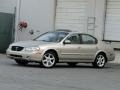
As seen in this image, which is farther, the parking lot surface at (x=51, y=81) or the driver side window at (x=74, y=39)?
the driver side window at (x=74, y=39)

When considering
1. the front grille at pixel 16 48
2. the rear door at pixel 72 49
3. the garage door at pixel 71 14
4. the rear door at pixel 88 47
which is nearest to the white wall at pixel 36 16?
the garage door at pixel 71 14

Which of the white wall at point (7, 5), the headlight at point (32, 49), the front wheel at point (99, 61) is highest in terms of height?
the white wall at point (7, 5)

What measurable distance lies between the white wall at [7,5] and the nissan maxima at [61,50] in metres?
10.1

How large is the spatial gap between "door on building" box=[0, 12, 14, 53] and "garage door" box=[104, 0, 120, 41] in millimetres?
5799

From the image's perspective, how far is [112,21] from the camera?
80.6ft

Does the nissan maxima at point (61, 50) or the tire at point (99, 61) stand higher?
the nissan maxima at point (61, 50)

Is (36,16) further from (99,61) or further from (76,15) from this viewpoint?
(99,61)

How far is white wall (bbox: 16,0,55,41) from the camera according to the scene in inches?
1048

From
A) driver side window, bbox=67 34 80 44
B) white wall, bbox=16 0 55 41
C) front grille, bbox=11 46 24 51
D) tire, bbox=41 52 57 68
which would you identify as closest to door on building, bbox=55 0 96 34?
white wall, bbox=16 0 55 41

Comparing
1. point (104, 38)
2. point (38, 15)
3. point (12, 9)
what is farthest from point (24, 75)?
point (12, 9)

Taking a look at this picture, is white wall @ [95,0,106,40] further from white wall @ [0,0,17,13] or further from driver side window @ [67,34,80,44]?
white wall @ [0,0,17,13]

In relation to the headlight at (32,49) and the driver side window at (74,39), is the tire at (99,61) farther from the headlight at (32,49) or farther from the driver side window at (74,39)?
the headlight at (32,49)

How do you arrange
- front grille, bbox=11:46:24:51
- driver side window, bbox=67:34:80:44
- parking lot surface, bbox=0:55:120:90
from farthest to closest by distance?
driver side window, bbox=67:34:80:44
front grille, bbox=11:46:24:51
parking lot surface, bbox=0:55:120:90

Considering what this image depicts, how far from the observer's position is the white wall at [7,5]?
94.3ft
